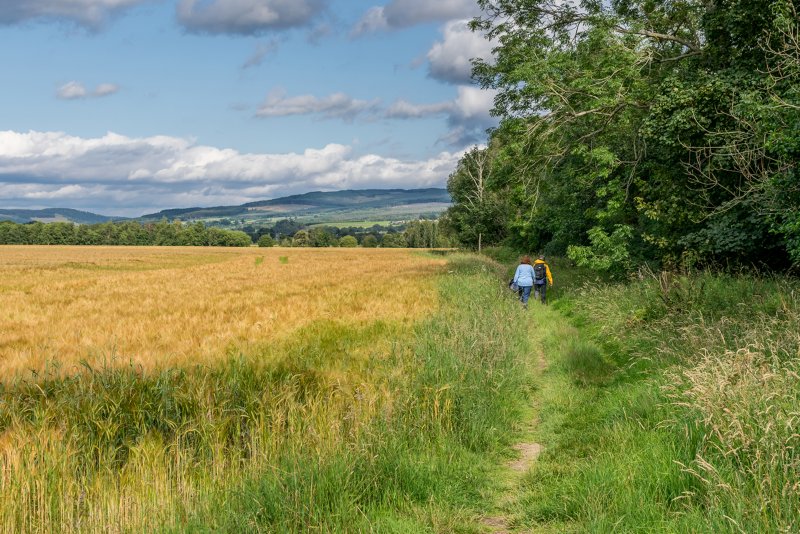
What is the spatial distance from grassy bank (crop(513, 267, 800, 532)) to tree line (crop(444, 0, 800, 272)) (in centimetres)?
463

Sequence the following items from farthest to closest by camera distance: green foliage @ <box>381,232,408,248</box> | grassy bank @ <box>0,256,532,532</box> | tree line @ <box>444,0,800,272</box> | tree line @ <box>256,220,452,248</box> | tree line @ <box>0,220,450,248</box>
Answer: green foliage @ <box>381,232,408,248</box> → tree line @ <box>256,220,452,248</box> → tree line @ <box>0,220,450,248</box> → tree line @ <box>444,0,800,272</box> → grassy bank @ <box>0,256,532,532</box>

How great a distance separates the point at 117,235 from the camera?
163625mm

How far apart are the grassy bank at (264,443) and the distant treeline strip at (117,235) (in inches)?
6296

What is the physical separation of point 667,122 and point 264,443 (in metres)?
14.1

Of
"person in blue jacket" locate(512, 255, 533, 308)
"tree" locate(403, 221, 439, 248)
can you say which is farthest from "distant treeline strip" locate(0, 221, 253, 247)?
"person in blue jacket" locate(512, 255, 533, 308)

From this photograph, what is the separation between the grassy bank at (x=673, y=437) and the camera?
3.82m

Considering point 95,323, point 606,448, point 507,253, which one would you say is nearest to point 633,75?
point 606,448

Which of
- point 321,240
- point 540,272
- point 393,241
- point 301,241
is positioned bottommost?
point 393,241

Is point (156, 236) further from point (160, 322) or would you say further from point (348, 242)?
point (160, 322)

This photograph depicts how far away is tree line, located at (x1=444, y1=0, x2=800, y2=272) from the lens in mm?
12383

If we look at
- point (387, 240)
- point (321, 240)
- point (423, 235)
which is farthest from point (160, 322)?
point (387, 240)

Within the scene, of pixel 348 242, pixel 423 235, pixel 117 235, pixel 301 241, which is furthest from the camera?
pixel 348 242

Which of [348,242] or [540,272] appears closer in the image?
[540,272]

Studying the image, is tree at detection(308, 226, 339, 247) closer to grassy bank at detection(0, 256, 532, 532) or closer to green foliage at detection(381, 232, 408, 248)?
green foliage at detection(381, 232, 408, 248)
